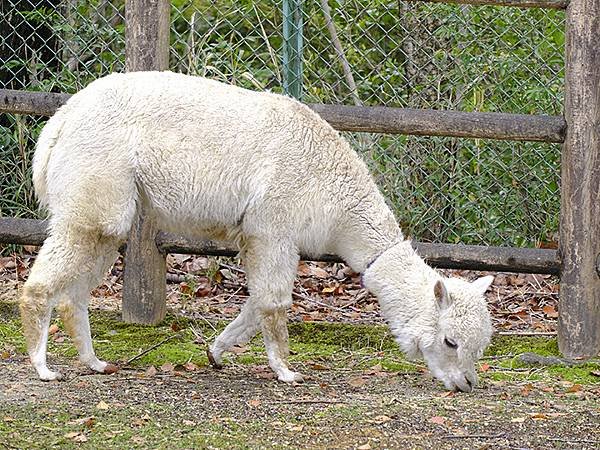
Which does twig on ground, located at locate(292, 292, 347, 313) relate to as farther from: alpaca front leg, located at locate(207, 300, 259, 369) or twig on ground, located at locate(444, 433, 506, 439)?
twig on ground, located at locate(444, 433, 506, 439)

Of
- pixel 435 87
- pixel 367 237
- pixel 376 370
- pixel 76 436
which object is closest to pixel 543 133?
pixel 367 237

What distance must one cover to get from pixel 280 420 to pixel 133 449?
0.80 metres

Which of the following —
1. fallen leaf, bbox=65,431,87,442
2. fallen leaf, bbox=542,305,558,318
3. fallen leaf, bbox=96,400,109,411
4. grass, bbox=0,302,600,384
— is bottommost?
fallen leaf, bbox=542,305,558,318

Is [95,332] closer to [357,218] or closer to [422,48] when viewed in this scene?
[357,218]

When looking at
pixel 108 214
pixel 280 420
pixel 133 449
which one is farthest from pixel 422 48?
pixel 133 449

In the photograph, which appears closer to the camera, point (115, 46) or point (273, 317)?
point (273, 317)

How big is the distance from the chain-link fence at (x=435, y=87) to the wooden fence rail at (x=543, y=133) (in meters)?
1.20

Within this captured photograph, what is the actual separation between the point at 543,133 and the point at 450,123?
55 cm

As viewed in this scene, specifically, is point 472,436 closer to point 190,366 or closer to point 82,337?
point 190,366

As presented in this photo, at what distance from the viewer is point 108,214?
19.7 ft

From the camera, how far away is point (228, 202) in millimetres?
6211

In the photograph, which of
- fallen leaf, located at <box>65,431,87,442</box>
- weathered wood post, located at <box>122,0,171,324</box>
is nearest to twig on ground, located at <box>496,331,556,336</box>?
weathered wood post, located at <box>122,0,171,324</box>

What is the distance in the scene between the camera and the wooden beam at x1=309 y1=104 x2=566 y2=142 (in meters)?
6.91

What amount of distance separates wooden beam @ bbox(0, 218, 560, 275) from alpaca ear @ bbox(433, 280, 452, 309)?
927 millimetres
